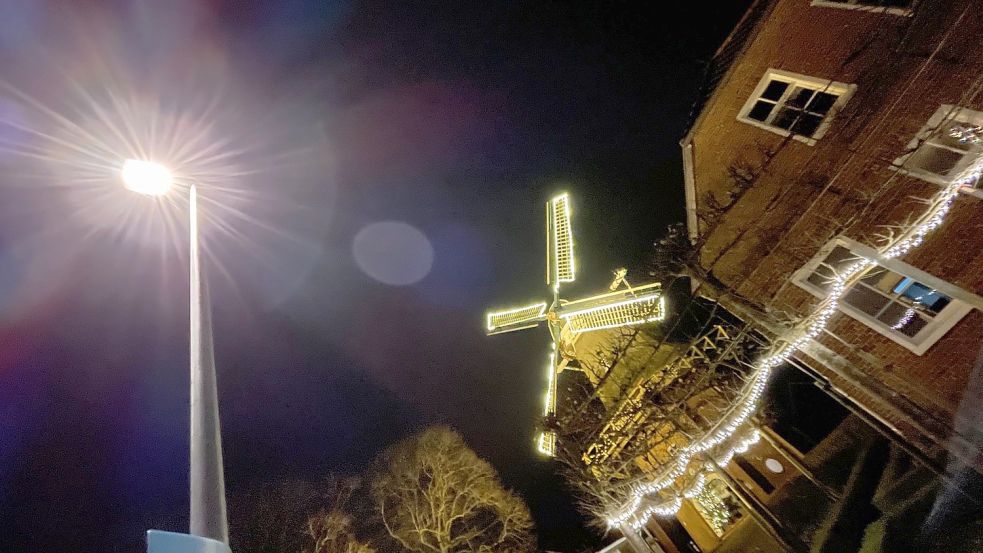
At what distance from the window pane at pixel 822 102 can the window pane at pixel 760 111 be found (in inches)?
48.1

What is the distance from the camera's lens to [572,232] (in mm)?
14914

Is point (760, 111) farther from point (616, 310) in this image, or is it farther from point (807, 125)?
point (616, 310)

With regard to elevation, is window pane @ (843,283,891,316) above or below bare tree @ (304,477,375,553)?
below

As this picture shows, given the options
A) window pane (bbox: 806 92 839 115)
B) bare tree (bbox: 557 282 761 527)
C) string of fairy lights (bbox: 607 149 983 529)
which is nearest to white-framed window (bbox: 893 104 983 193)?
string of fairy lights (bbox: 607 149 983 529)

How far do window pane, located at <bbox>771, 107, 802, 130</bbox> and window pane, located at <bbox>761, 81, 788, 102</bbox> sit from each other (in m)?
0.51

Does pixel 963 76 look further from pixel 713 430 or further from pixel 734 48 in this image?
pixel 713 430

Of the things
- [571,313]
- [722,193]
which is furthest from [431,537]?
[722,193]

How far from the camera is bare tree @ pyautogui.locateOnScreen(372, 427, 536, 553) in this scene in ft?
55.4

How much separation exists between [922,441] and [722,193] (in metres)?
7.26

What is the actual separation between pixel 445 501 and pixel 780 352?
50.9ft

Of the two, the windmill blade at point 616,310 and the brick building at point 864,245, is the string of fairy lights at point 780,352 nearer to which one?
the brick building at point 864,245

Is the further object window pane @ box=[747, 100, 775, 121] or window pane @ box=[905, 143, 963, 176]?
window pane @ box=[747, 100, 775, 121]

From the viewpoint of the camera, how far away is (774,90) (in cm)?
1072

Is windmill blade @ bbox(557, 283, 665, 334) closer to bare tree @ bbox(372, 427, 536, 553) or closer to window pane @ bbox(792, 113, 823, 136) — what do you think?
window pane @ bbox(792, 113, 823, 136)
